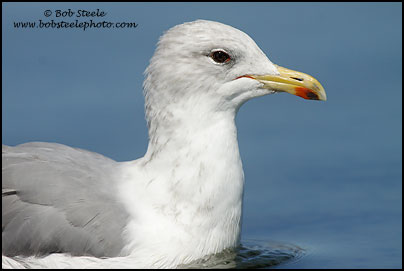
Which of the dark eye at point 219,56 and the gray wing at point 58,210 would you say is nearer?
the gray wing at point 58,210

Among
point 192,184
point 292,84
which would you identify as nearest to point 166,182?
point 192,184

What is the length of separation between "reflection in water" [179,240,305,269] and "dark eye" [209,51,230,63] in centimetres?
144

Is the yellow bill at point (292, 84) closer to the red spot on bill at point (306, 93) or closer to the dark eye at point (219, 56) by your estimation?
the red spot on bill at point (306, 93)

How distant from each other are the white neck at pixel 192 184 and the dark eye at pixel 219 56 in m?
0.39

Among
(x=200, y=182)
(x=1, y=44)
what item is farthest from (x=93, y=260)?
(x=1, y=44)

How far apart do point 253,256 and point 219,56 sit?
1674mm

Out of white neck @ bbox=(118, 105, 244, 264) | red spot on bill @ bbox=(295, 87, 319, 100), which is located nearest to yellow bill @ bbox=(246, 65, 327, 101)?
red spot on bill @ bbox=(295, 87, 319, 100)

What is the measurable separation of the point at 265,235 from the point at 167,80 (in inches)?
77.3

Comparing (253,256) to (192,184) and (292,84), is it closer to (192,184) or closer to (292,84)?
(192,184)

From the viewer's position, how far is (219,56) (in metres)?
7.24

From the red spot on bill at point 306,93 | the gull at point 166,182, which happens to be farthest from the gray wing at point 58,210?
the red spot on bill at point 306,93

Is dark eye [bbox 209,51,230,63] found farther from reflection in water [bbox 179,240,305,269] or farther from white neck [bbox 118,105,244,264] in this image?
reflection in water [bbox 179,240,305,269]

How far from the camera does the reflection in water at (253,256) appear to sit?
7285 mm

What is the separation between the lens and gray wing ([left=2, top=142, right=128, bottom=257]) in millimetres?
6949
